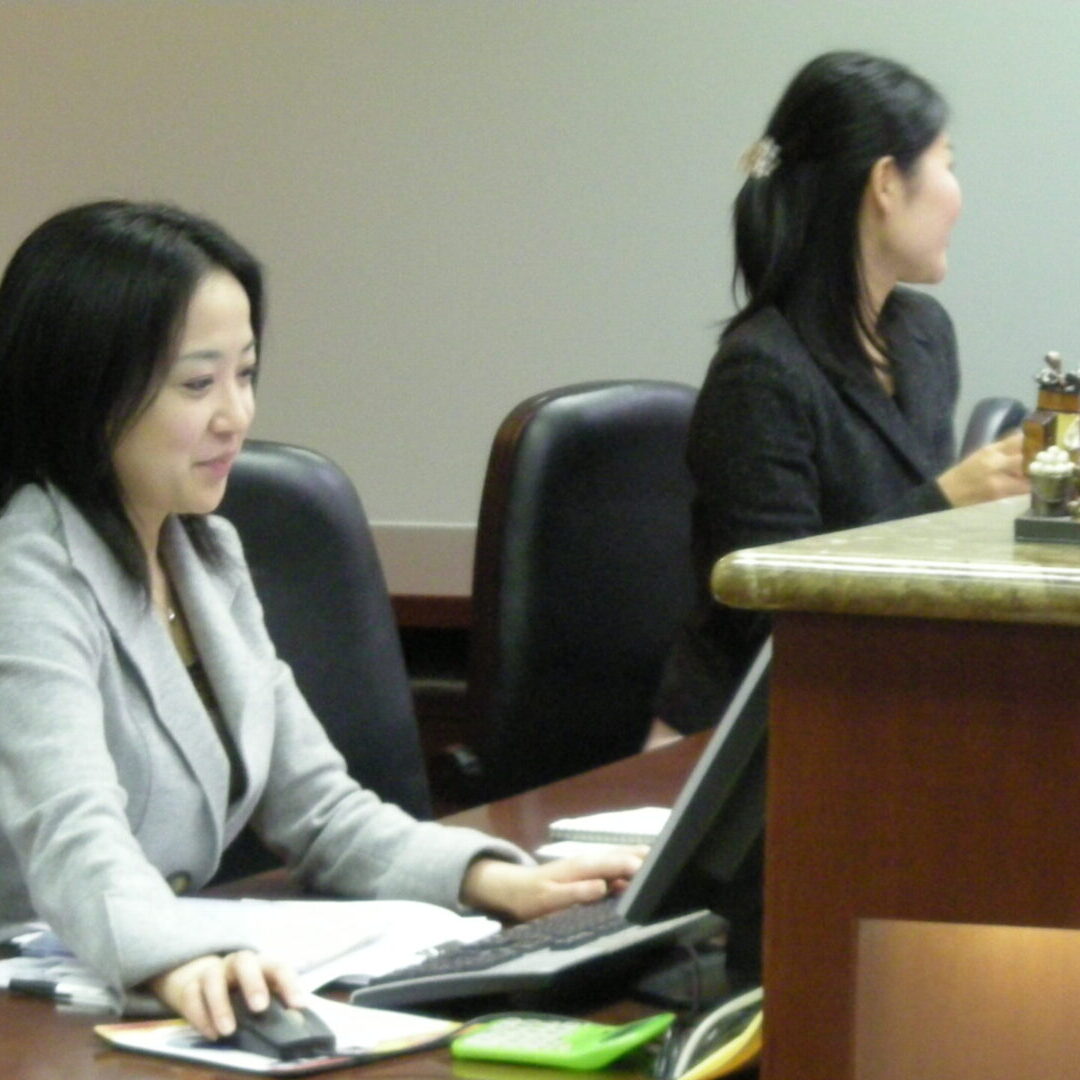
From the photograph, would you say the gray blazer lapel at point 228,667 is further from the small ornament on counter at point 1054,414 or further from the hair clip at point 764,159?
the hair clip at point 764,159

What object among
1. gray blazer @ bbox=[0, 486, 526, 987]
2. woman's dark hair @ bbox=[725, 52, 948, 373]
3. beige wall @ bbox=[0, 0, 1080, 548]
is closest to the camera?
gray blazer @ bbox=[0, 486, 526, 987]

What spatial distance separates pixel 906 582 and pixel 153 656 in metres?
0.74

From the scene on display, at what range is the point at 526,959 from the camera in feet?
3.75

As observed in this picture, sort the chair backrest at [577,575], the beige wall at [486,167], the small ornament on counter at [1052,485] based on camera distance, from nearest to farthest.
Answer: the small ornament on counter at [1052,485] → the chair backrest at [577,575] → the beige wall at [486,167]

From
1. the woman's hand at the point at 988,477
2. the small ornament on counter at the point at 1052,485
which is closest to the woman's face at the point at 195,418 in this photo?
the small ornament on counter at the point at 1052,485

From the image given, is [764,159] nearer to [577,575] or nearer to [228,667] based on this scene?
[577,575]

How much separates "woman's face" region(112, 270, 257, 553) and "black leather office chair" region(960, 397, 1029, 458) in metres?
1.96

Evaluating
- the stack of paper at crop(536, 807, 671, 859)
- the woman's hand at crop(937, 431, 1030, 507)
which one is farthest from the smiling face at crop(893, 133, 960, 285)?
the stack of paper at crop(536, 807, 671, 859)

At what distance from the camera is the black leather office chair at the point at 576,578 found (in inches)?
87.7

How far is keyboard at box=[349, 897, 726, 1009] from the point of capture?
1111mm

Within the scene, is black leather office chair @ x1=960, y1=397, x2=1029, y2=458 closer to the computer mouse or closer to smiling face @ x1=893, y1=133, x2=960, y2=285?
smiling face @ x1=893, y1=133, x2=960, y2=285

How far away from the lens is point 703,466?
7.69ft

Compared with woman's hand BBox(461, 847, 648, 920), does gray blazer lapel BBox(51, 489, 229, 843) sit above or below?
above

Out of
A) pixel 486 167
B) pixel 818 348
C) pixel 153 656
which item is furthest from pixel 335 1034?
pixel 486 167
